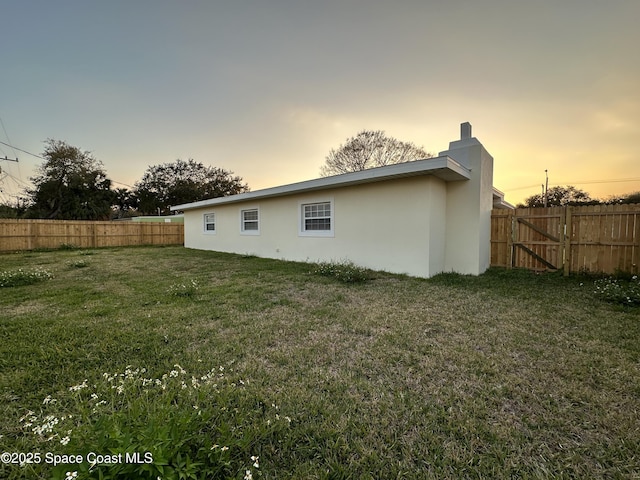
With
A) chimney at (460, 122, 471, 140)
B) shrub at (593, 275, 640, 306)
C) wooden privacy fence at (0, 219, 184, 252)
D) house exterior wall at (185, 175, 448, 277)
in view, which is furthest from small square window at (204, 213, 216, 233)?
shrub at (593, 275, 640, 306)

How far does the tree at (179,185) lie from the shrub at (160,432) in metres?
29.5

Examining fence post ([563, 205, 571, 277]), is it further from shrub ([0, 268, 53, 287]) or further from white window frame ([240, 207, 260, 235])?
shrub ([0, 268, 53, 287])

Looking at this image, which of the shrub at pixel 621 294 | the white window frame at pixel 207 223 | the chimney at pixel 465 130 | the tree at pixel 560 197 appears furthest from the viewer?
the tree at pixel 560 197

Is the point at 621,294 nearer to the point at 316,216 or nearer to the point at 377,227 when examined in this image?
the point at 377,227

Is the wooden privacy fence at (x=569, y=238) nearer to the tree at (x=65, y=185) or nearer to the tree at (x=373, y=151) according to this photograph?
the tree at (x=373, y=151)

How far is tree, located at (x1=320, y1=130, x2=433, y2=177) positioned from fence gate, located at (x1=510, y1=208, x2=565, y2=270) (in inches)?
471

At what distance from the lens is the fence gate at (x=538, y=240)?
21.6 feet

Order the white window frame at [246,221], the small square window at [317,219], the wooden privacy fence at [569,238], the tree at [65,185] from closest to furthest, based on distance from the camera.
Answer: the wooden privacy fence at [569,238] < the small square window at [317,219] < the white window frame at [246,221] < the tree at [65,185]

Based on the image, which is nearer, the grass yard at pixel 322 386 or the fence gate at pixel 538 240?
the grass yard at pixel 322 386

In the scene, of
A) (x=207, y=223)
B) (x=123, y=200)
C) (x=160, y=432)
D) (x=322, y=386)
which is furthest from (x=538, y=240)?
(x=123, y=200)

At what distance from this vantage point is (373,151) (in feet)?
61.2

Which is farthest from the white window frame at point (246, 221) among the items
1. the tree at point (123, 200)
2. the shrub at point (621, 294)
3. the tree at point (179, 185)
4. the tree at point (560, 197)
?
the tree at point (560, 197)

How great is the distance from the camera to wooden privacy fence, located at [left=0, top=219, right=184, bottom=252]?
1234 centimetres

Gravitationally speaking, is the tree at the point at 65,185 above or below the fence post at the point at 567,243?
above
